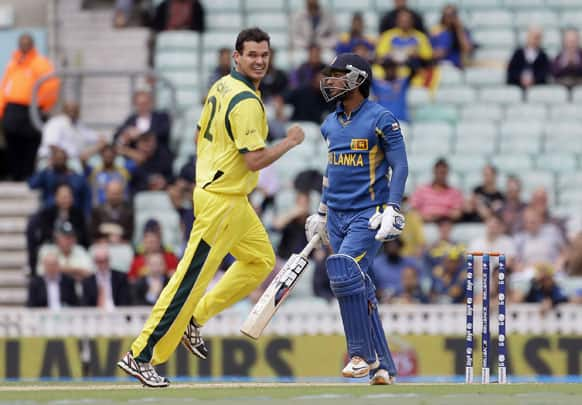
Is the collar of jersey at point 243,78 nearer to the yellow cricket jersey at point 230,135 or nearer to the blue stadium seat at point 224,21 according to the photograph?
the yellow cricket jersey at point 230,135

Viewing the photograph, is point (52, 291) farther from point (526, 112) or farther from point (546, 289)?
point (526, 112)

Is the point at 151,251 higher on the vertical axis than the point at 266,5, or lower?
lower

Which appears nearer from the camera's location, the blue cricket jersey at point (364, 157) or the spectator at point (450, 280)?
the blue cricket jersey at point (364, 157)

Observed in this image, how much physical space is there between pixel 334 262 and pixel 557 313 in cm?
582

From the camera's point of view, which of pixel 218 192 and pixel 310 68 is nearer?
pixel 218 192

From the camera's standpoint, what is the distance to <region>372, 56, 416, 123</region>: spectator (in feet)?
59.4

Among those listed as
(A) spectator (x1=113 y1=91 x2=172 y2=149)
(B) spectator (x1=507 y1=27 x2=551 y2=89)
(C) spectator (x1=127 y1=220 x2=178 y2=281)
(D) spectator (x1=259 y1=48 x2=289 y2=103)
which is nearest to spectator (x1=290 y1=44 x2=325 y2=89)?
(D) spectator (x1=259 y1=48 x2=289 y2=103)

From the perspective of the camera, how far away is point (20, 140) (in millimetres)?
18812

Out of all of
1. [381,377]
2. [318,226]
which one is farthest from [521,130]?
[381,377]

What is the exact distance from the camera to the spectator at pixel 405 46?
18562mm

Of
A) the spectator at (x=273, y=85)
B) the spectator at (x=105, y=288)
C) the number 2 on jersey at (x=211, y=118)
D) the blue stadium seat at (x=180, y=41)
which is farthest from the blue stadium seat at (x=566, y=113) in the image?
the number 2 on jersey at (x=211, y=118)

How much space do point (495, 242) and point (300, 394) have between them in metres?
6.74

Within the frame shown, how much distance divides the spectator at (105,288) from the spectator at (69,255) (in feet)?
0.56

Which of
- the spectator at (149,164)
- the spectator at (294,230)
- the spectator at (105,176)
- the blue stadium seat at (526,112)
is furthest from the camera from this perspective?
the blue stadium seat at (526,112)
